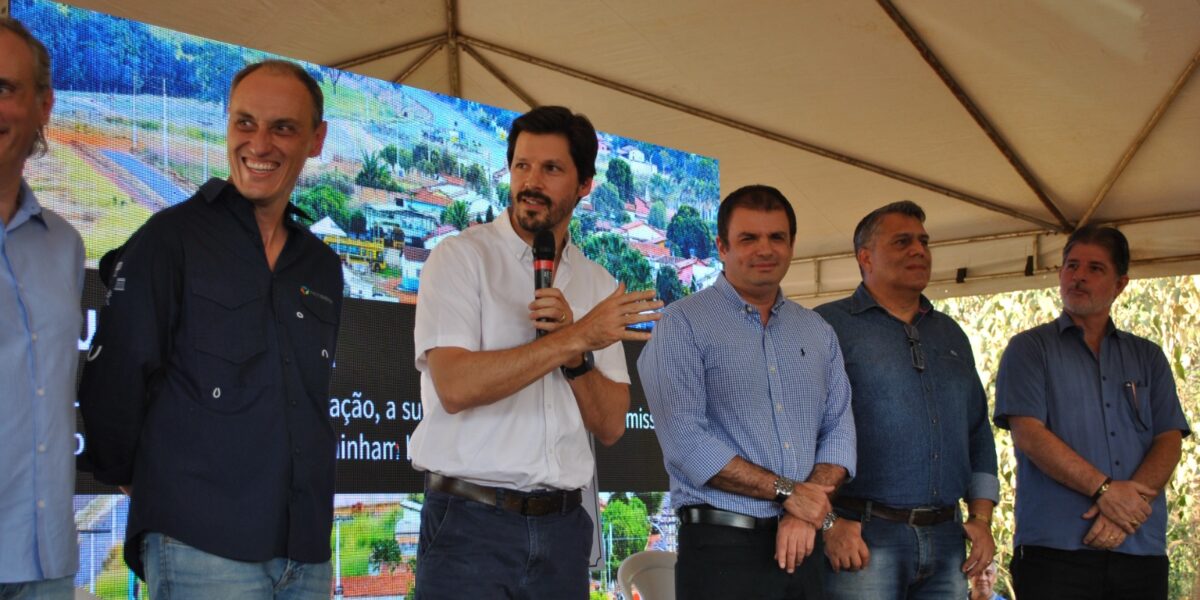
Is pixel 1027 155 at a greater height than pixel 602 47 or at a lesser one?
lesser

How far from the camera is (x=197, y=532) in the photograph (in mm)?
1872

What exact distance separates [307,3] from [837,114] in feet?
9.98

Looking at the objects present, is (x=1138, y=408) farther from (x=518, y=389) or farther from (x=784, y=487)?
(x=518, y=389)

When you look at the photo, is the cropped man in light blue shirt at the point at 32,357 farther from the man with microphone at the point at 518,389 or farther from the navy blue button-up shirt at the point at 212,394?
the man with microphone at the point at 518,389

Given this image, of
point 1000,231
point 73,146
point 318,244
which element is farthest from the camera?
point 1000,231

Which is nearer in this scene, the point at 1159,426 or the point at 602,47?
the point at 1159,426

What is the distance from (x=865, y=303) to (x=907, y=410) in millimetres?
397

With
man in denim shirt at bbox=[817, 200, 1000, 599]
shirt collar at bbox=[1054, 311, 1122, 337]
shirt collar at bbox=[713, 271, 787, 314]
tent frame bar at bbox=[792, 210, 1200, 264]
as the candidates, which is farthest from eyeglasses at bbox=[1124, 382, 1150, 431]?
tent frame bar at bbox=[792, 210, 1200, 264]

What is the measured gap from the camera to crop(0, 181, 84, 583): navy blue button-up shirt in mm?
1678

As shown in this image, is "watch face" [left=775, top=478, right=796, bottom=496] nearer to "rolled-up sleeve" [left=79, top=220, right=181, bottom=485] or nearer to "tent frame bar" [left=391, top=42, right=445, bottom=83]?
"rolled-up sleeve" [left=79, top=220, right=181, bottom=485]

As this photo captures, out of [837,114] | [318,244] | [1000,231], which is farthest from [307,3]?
[1000,231]

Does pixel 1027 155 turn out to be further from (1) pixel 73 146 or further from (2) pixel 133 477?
(2) pixel 133 477

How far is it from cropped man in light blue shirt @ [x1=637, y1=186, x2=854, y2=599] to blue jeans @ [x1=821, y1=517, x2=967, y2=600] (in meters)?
0.35

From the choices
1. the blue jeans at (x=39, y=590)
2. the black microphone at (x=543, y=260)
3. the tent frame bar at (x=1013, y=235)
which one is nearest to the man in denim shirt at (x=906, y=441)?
the black microphone at (x=543, y=260)
